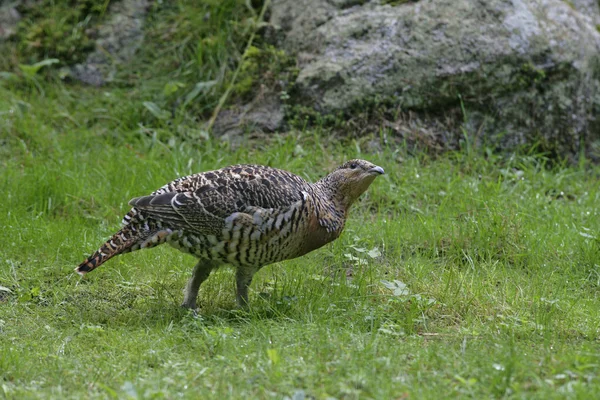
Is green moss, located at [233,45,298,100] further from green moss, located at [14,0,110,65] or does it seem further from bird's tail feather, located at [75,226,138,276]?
bird's tail feather, located at [75,226,138,276]

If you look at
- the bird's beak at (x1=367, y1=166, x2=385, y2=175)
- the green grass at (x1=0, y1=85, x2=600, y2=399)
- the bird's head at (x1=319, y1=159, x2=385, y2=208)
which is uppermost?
the bird's beak at (x1=367, y1=166, x2=385, y2=175)

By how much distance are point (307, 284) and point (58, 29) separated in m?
5.70

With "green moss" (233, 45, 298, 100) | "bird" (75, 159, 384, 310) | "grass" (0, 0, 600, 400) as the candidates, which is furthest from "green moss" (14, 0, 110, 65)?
"bird" (75, 159, 384, 310)

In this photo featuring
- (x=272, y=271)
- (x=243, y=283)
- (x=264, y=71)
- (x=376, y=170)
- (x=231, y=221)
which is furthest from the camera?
(x=264, y=71)

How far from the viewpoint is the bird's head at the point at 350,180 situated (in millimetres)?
6043

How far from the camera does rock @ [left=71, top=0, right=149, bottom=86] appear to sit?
9.90 m

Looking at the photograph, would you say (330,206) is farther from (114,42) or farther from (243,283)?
(114,42)

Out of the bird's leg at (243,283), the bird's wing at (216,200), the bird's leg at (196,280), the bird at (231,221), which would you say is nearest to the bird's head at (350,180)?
the bird at (231,221)

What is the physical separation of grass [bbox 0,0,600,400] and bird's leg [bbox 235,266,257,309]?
109 millimetres

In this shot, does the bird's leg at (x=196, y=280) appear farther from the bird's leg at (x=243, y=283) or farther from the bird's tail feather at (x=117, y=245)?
the bird's tail feather at (x=117, y=245)

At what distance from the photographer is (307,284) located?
6078 mm

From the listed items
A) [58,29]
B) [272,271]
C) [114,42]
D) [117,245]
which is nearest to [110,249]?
[117,245]

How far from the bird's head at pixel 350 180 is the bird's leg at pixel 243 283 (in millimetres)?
884

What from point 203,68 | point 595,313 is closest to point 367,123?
point 203,68
